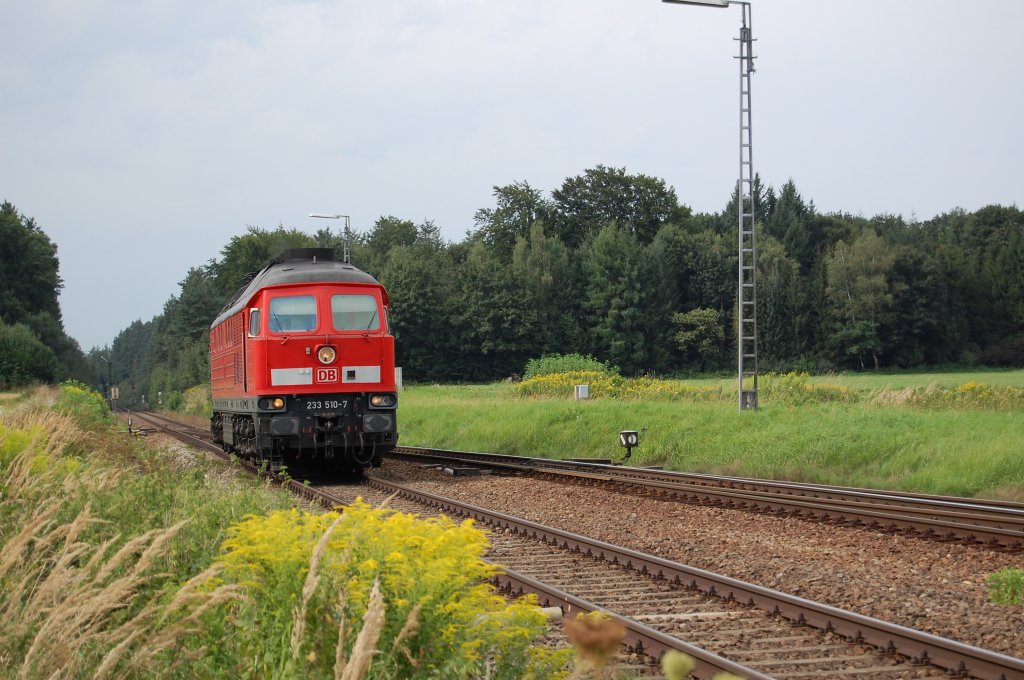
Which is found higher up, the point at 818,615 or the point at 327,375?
the point at 327,375

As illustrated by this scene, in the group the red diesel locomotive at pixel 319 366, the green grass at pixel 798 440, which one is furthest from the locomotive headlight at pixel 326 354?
the green grass at pixel 798 440

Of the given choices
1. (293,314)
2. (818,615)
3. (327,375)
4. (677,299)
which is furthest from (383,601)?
(677,299)

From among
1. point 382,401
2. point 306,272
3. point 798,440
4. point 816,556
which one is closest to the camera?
point 816,556

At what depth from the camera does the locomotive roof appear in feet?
55.1

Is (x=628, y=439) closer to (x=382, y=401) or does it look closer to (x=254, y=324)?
(x=382, y=401)

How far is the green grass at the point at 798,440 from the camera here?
14828 millimetres

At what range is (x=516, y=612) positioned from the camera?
4.68 meters

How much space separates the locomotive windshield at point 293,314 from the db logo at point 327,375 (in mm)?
740

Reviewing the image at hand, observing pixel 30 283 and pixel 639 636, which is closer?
pixel 639 636

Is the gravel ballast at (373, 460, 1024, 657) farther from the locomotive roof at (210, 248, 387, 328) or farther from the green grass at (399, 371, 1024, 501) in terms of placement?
the locomotive roof at (210, 248, 387, 328)

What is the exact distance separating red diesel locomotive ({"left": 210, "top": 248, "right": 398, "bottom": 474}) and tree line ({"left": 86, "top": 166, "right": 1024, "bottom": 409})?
51.3m

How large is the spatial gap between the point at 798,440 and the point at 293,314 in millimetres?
8991

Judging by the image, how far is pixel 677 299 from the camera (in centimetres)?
7475

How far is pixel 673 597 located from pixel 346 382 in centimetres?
950
